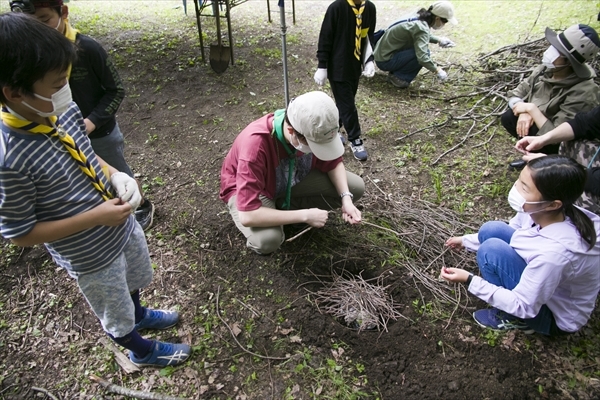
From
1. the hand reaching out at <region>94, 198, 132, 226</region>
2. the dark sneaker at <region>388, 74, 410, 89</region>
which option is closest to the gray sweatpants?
the hand reaching out at <region>94, 198, 132, 226</region>

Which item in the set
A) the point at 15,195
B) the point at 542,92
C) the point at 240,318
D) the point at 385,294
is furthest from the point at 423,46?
the point at 15,195

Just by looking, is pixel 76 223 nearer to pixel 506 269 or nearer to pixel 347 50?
→ pixel 506 269

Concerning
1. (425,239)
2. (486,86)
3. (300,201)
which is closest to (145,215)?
(300,201)

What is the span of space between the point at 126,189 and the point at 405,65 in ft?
14.7

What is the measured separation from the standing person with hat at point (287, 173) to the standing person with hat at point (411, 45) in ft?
9.55

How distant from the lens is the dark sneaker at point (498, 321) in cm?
220

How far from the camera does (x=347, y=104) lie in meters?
3.74

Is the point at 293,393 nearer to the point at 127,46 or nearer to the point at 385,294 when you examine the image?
the point at 385,294

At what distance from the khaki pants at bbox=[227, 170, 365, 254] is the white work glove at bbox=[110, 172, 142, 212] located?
3.25 feet

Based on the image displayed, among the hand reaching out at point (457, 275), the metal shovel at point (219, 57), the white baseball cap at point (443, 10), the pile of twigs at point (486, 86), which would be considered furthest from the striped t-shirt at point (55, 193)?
the white baseball cap at point (443, 10)

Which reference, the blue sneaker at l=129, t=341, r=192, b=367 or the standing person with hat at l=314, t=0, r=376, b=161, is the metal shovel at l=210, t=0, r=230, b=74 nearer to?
the standing person with hat at l=314, t=0, r=376, b=161

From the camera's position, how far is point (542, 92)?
3291 mm

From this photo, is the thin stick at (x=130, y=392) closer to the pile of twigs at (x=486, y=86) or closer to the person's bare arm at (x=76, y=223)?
the person's bare arm at (x=76, y=223)

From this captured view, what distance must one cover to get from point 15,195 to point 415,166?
3.27 meters
